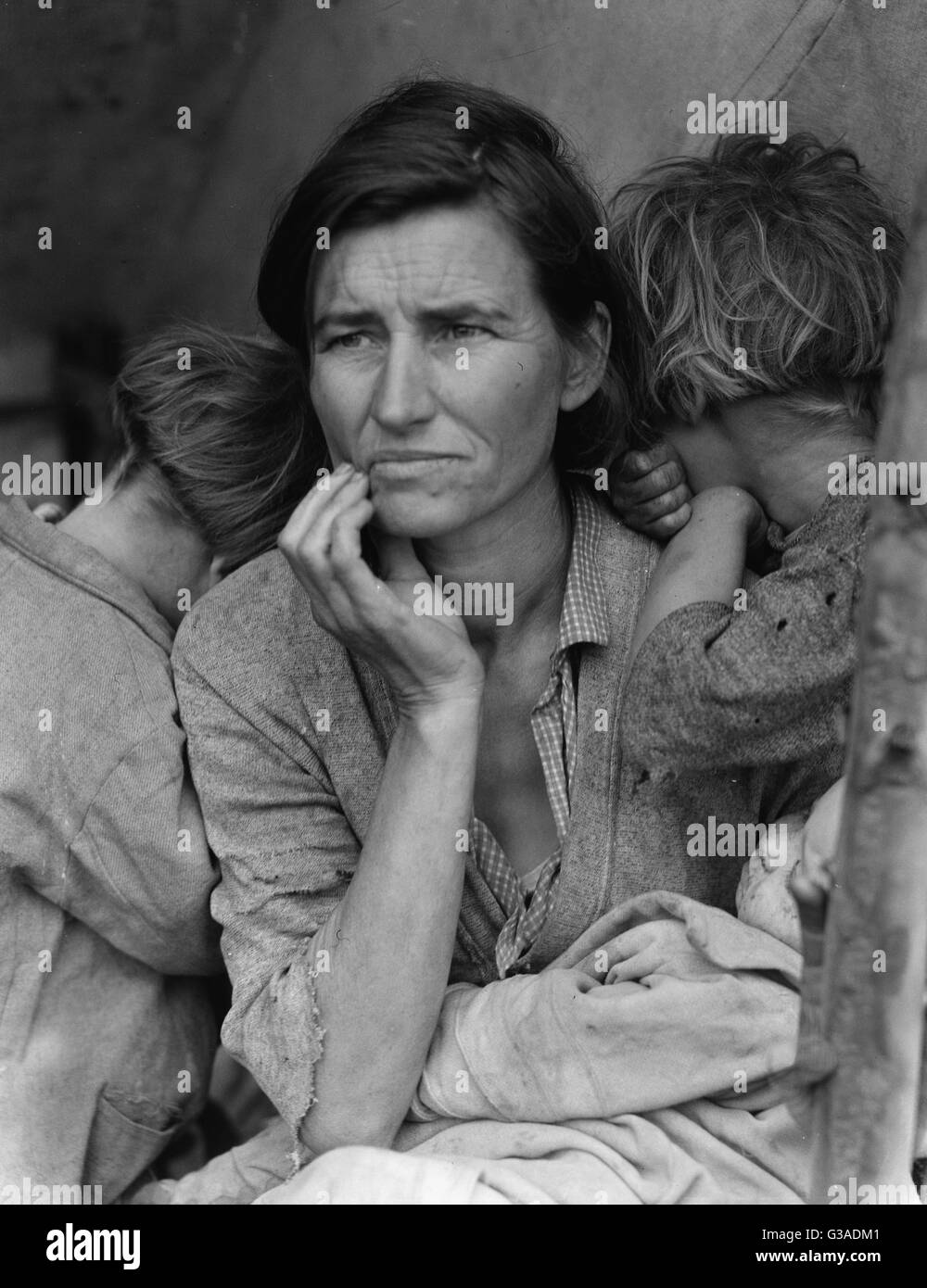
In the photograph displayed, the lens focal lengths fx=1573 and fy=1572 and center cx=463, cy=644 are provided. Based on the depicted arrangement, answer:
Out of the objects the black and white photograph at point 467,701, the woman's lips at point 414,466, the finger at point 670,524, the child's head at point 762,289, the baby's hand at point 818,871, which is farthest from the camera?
the finger at point 670,524

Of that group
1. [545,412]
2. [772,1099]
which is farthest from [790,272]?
[772,1099]

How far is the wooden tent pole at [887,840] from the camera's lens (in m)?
1.19

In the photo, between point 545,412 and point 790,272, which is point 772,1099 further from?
point 790,272

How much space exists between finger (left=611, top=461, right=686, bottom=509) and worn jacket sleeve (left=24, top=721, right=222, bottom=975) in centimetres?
69

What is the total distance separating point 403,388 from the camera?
1.85m

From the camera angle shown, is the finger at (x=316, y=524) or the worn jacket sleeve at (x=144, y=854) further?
the worn jacket sleeve at (x=144, y=854)

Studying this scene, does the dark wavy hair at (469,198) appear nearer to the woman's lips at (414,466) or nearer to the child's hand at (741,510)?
the child's hand at (741,510)

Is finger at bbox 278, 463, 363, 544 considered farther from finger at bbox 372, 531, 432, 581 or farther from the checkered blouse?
the checkered blouse

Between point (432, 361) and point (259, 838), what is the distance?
0.64 meters

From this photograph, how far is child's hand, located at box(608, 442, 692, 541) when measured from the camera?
7.02 ft

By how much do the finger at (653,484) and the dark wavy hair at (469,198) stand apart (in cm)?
6

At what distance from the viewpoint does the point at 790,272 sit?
2000 mm

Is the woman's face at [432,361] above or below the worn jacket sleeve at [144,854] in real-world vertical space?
above

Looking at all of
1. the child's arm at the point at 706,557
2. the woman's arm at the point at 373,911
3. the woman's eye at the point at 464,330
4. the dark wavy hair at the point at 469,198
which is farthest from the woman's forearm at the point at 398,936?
the dark wavy hair at the point at 469,198
